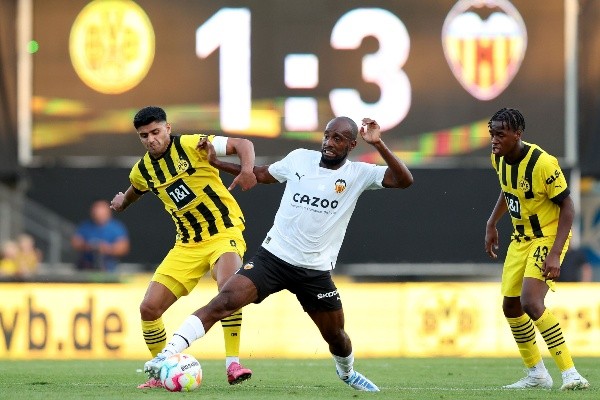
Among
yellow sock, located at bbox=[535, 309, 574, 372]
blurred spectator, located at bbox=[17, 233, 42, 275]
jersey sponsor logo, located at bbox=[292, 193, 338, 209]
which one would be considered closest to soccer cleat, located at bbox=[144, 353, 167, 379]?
jersey sponsor logo, located at bbox=[292, 193, 338, 209]

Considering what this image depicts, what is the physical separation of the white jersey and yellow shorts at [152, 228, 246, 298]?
3.30 ft

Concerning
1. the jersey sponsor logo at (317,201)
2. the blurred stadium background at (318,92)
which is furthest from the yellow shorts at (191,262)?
the blurred stadium background at (318,92)

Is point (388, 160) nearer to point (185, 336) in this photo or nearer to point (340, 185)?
point (340, 185)

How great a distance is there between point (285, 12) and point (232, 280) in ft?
31.5

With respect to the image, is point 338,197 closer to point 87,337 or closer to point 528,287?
point 528,287

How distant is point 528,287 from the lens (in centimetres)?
998

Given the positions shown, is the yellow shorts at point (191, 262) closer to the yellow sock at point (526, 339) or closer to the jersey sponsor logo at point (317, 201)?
the jersey sponsor logo at point (317, 201)

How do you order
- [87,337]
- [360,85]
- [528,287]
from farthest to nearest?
[360,85] → [87,337] → [528,287]

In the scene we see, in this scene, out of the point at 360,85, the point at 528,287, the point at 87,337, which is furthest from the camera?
the point at 360,85

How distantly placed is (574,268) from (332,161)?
338 inches

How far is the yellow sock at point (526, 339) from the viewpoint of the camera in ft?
34.2

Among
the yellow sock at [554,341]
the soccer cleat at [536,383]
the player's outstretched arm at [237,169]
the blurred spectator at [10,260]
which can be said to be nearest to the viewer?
the player's outstretched arm at [237,169]

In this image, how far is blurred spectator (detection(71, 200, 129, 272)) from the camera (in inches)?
702

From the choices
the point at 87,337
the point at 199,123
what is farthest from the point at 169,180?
the point at 199,123
